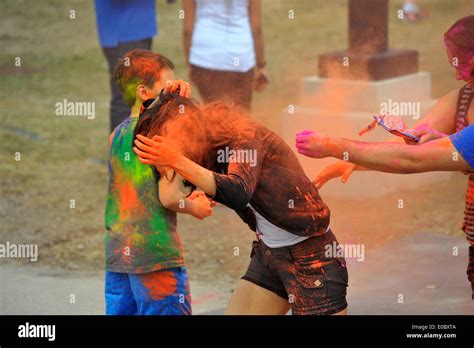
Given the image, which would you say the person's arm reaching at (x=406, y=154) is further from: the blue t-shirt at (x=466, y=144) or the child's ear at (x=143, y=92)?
the child's ear at (x=143, y=92)

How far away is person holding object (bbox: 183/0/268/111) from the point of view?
747 centimetres

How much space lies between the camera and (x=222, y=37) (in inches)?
297

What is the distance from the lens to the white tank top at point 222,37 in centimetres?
747

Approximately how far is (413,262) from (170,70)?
240 cm

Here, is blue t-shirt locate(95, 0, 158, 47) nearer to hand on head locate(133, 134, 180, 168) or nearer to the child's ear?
the child's ear

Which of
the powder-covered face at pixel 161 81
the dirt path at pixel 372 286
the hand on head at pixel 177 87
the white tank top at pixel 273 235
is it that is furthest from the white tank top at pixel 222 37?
the white tank top at pixel 273 235

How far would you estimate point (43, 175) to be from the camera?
8859 mm

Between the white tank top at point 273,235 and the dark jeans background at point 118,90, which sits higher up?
the dark jeans background at point 118,90

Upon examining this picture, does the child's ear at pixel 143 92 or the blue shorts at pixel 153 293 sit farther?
the child's ear at pixel 143 92

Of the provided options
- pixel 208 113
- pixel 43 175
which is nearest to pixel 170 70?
pixel 208 113

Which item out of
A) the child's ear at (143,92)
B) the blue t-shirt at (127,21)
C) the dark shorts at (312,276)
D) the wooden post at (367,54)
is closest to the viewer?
the dark shorts at (312,276)

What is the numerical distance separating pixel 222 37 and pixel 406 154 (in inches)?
142

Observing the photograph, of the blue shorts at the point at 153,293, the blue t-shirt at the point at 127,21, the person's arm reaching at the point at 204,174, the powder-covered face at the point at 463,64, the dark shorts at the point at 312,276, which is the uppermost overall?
the blue t-shirt at the point at 127,21

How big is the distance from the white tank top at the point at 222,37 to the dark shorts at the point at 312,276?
10.9 ft
